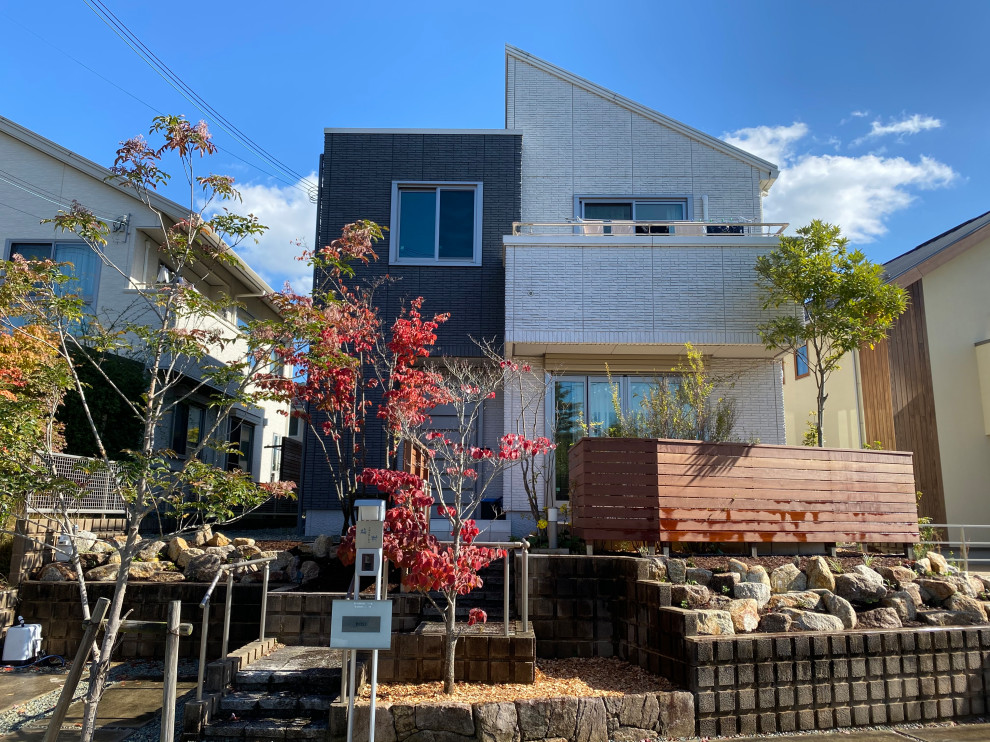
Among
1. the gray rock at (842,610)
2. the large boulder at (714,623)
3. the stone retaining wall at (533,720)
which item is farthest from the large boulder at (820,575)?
the stone retaining wall at (533,720)

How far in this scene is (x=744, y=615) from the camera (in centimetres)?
639

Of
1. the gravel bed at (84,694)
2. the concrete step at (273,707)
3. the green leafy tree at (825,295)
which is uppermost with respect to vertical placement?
the green leafy tree at (825,295)

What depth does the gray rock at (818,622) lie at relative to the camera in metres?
6.36

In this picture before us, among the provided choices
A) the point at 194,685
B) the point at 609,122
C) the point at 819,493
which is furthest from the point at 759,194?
the point at 194,685

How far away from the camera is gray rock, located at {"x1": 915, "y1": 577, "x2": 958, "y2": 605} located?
7.33 meters

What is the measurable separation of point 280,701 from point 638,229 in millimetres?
9579

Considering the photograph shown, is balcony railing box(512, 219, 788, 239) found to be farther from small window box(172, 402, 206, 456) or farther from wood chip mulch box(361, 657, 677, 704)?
small window box(172, 402, 206, 456)

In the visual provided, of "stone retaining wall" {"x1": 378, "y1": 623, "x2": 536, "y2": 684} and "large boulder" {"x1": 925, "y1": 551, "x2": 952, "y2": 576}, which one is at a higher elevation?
"large boulder" {"x1": 925, "y1": 551, "x2": 952, "y2": 576}

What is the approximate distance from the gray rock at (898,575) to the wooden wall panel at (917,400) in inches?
256

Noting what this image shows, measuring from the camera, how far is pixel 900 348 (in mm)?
13844

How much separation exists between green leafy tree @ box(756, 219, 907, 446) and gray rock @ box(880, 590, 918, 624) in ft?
10.1

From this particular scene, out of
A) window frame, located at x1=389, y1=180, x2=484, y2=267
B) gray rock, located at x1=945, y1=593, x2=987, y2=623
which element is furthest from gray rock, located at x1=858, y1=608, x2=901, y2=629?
window frame, located at x1=389, y1=180, x2=484, y2=267

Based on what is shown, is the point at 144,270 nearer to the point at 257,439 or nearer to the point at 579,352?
the point at 257,439

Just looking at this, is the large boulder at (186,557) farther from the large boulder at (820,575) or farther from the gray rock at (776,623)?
the large boulder at (820,575)
